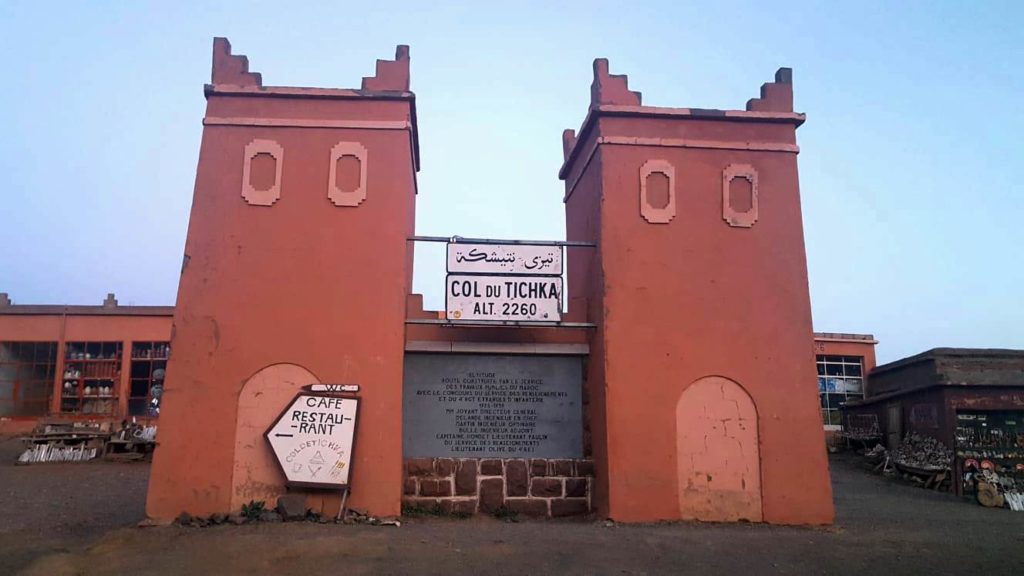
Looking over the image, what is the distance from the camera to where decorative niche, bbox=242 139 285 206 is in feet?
36.9

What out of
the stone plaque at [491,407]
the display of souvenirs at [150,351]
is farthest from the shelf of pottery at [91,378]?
the stone plaque at [491,407]

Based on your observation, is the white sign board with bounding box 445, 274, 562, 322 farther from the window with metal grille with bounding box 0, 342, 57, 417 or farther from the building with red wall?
the window with metal grille with bounding box 0, 342, 57, 417

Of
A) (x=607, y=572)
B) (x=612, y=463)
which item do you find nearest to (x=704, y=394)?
(x=612, y=463)

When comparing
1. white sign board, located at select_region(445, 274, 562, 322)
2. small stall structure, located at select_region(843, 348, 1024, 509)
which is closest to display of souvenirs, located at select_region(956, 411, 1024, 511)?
small stall structure, located at select_region(843, 348, 1024, 509)

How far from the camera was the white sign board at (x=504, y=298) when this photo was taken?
1167 cm

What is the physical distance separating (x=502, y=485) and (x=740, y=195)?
534 centimetres

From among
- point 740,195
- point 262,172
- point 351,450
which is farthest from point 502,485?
point 262,172

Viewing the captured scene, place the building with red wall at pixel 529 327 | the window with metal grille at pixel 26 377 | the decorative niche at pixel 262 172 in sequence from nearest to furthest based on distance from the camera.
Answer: the building with red wall at pixel 529 327 → the decorative niche at pixel 262 172 → the window with metal grille at pixel 26 377

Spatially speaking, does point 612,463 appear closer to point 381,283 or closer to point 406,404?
point 406,404

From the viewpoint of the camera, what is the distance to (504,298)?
11742mm

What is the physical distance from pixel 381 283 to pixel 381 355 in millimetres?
977

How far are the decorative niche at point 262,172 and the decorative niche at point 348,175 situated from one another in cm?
73

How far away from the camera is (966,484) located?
16.1 metres

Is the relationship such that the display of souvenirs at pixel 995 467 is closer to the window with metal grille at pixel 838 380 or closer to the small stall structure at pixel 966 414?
the small stall structure at pixel 966 414
